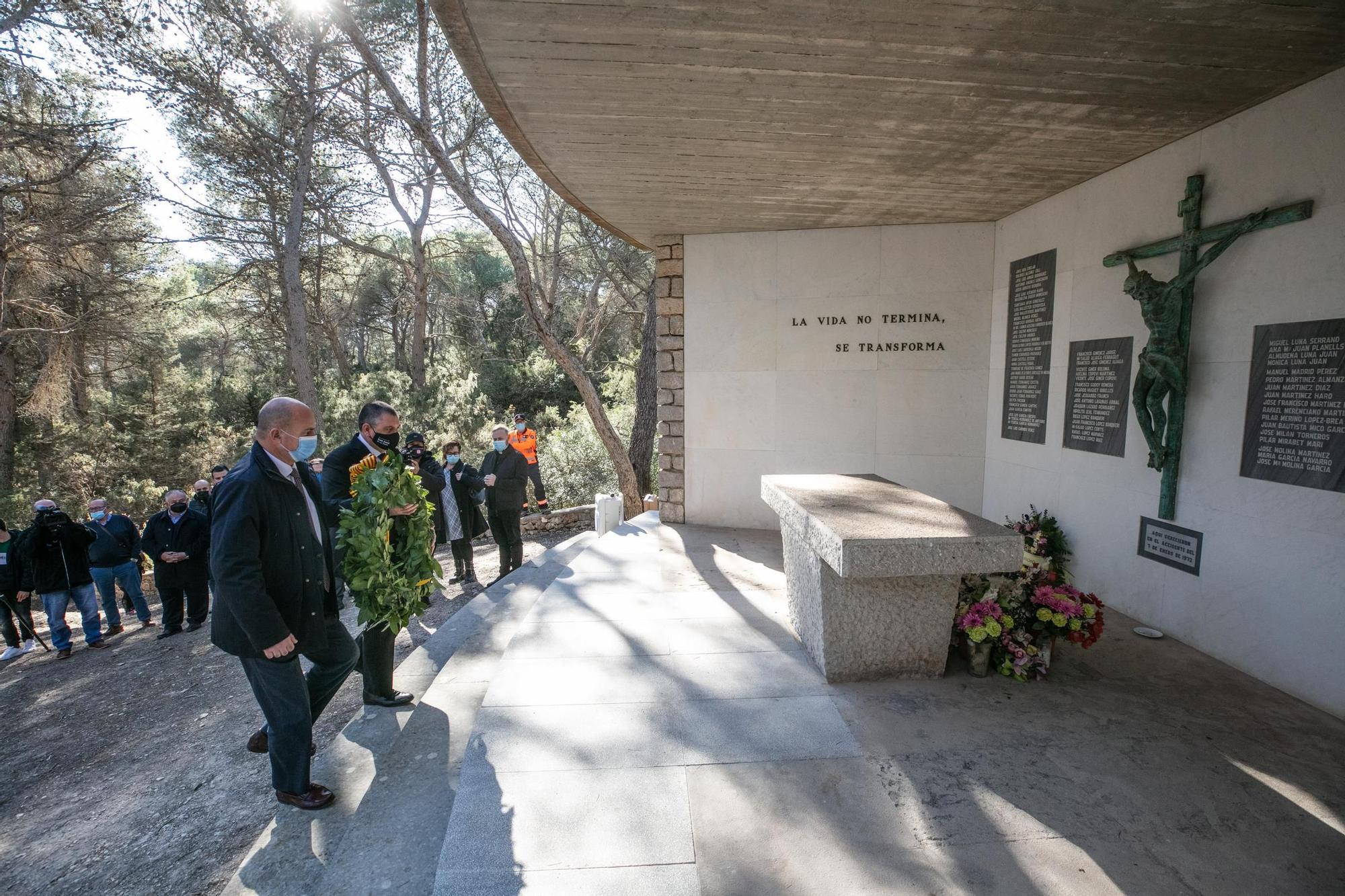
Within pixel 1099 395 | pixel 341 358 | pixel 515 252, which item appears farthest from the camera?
pixel 341 358

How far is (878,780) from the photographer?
99.4 inches

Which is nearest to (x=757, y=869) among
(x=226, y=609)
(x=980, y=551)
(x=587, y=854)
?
(x=587, y=854)

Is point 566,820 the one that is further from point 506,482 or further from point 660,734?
point 506,482

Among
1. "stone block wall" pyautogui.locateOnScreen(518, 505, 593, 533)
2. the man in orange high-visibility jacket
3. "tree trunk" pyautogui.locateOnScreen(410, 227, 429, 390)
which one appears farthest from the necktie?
"tree trunk" pyautogui.locateOnScreen(410, 227, 429, 390)

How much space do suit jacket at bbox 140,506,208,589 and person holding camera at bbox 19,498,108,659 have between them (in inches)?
21.3

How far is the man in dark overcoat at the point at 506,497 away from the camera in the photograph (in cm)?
738

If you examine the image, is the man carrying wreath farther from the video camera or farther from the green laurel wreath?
the video camera

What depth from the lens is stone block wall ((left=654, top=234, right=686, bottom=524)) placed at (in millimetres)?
6895

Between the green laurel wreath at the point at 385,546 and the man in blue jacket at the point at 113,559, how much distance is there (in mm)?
5673

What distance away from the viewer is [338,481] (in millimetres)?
3734

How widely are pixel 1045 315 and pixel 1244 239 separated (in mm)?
1739

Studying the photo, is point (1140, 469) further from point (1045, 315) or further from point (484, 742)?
point (484, 742)

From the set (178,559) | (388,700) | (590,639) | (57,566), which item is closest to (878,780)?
(590,639)

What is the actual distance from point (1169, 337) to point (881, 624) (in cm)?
258
